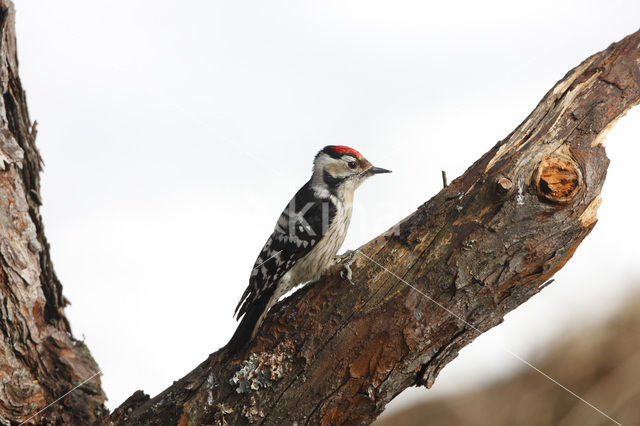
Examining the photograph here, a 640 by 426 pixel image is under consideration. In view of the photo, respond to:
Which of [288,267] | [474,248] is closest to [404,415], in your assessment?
[288,267]

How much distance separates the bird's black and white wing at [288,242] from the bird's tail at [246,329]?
7 centimetres

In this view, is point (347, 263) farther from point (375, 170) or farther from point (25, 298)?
point (25, 298)

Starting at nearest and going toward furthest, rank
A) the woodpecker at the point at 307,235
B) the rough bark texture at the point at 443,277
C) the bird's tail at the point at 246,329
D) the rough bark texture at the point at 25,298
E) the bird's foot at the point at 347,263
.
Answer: the rough bark texture at the point at 443,277
the bird's foot at the point at 347,263
the bird's tail at the point at 246,329
the woodpecker at the point at 307,235
the rough bark texture at the point at 25,298

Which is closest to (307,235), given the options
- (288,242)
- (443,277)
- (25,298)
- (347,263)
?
(288,242)

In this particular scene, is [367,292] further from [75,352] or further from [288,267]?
[75,352]

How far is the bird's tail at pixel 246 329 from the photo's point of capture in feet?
8.30

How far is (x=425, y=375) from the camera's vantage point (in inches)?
92.0

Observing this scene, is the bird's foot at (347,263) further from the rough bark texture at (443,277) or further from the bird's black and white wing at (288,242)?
the bird's black and white wing at (288,242)

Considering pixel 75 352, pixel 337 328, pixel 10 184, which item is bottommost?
pixel 337 328

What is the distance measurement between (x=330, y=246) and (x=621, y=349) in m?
2.48

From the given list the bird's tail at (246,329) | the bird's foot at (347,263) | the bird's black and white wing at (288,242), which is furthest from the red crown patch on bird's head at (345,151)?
the bird's tail at (246,329)

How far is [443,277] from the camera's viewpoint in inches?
86.8

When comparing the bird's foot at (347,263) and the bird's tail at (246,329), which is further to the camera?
the bird's tail at (246,329)

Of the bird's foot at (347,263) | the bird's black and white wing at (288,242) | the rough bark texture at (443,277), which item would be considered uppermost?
the bird's black and white wing at (288,242)
